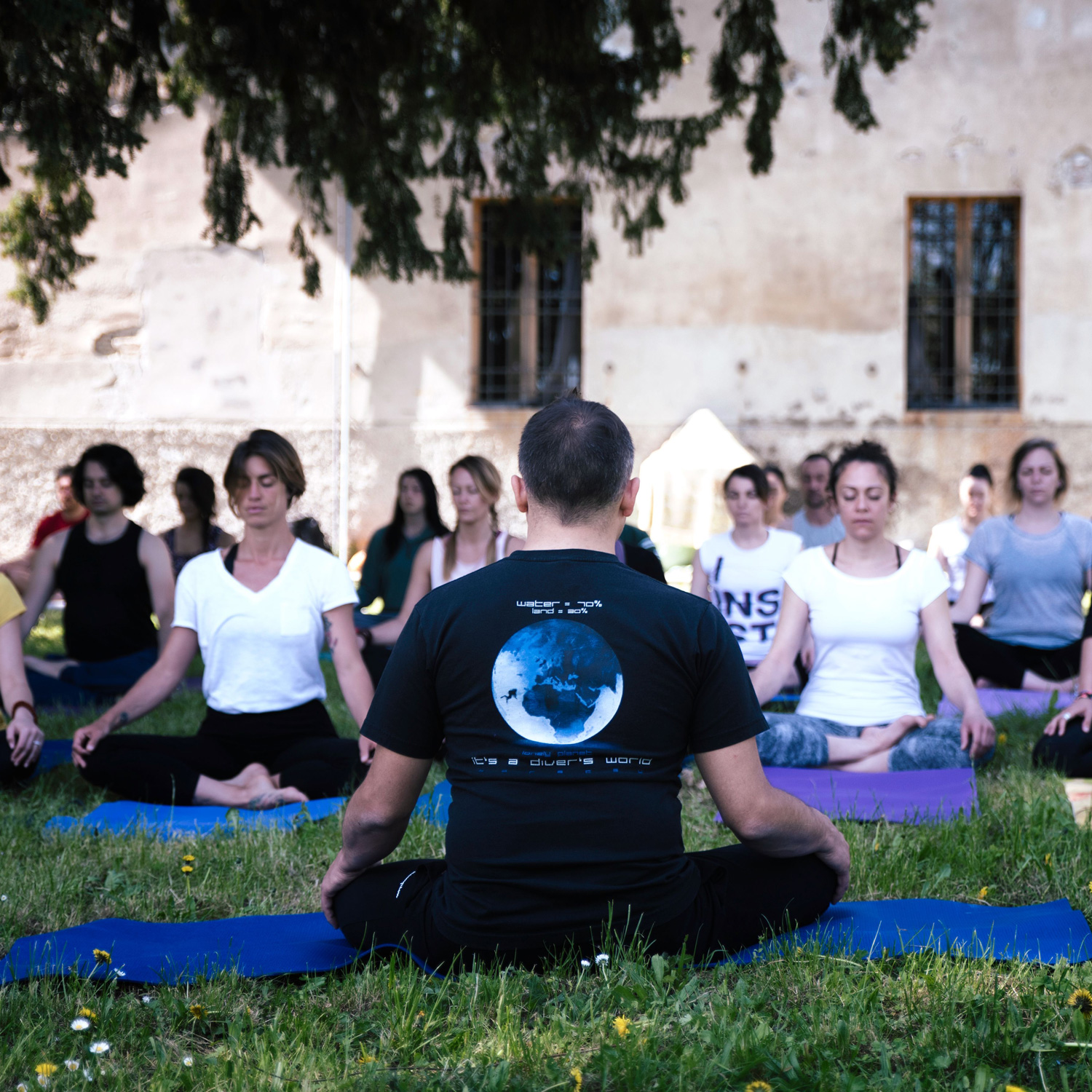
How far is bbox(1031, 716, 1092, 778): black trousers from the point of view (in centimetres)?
451

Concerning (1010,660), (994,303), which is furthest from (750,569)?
(994,303)

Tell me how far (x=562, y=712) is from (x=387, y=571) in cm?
603

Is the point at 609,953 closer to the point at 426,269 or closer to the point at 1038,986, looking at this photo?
the point at 1038,986

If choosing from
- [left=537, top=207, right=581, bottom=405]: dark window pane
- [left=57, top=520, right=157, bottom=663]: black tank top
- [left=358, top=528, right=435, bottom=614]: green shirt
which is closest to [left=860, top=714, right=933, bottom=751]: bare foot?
[left=57, top=520, right=157, bottom=663]: black tank top

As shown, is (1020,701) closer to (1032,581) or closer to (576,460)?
(1032,581)

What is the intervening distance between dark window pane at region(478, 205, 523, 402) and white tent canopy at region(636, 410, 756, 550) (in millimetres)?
2075

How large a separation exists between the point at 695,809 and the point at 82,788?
2.43m

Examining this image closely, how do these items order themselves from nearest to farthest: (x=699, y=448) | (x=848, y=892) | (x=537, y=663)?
(x=537, y=663) → (x=848, y=892) → (x=699, y=448)

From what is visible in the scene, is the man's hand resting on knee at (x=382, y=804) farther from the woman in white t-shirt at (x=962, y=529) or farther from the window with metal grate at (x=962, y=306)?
the window with metal grate at (x=962, y=306)

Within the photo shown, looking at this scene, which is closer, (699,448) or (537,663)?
(537,663)

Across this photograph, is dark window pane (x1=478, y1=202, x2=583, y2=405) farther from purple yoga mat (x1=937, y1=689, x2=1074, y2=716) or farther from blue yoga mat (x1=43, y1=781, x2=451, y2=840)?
blue yoga mat (x1=43, y1=781, x2=451, y2=840)

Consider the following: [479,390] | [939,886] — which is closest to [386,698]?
[939,886]

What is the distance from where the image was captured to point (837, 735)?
4.78m

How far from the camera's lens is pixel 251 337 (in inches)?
552
